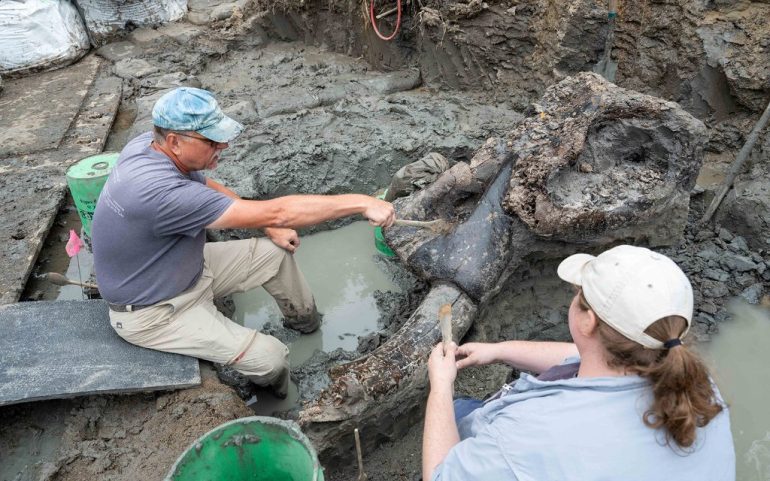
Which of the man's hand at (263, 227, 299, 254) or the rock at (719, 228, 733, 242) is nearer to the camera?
the man's hand at (263, 227, 299, 254)

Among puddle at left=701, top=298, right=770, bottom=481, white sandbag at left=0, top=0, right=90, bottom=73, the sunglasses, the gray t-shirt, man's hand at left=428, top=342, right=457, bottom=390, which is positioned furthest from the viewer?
white sandbag at left=0, top=0, right=90, bottom=73

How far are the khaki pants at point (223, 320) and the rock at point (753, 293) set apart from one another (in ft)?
9.47

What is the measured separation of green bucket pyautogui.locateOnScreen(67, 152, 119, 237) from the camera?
10.6 ft

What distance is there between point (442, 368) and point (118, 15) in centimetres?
756

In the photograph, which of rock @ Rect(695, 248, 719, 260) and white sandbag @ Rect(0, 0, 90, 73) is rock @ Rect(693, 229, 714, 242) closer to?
rock @ Rect(695, 248, 719, 260)

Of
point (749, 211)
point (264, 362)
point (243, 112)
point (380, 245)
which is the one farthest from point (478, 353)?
point (243, 112)

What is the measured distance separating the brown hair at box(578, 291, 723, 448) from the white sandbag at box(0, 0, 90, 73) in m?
7.54

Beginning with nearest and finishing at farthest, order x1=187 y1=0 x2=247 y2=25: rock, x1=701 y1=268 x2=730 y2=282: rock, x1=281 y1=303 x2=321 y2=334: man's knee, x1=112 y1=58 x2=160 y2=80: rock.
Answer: x1=281 y1=303 x2=321 y2=334: man's knee
x1=701 y1=268 x2=730 y2=282: rock
x1=112 y1=58 x2=160 y2=80: rock
x1=187 y1=0 x2=247 y2=25: rock

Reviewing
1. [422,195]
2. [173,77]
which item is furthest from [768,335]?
[173,77]

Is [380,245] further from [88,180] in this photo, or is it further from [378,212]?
[88,180]

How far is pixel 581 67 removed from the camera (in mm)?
4871

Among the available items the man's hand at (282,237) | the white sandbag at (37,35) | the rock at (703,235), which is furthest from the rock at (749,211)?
the white sandbag at (37,35)

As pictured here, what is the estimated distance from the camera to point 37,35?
6.59 m

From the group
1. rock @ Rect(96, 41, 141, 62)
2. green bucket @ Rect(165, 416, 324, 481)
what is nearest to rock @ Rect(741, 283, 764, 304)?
green bucket @ Rect(165, 416, 324, 481)
